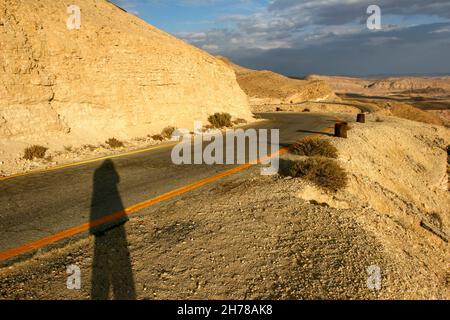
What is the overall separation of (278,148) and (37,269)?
9279 millimetres

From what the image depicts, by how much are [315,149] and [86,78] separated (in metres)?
9.30

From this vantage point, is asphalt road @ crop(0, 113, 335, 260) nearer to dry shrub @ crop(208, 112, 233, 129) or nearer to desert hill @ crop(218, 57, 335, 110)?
dry shrub @ crop(208, 112, 233, 129)

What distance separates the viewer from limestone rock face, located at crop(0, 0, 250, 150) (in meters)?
11.3

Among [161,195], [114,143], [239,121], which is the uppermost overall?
[239,121]

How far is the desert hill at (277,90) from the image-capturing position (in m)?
50.8

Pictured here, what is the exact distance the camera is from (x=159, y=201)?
6508 mm

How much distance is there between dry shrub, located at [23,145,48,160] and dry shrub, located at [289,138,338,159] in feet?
26.0

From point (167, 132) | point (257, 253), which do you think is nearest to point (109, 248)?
point (257, 253)

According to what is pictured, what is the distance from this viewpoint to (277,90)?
5416 cm

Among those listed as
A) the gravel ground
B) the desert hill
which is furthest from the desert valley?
the desert hill

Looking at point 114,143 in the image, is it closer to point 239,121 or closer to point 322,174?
point 322,174

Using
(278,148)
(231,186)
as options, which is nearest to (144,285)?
(231,186)

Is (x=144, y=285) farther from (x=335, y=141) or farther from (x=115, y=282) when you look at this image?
(x=335, y=141)

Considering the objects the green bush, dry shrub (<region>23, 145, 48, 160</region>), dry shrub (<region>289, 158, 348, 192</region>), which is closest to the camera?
dry shrub (<region>289, 158, 348, 192</region>)
